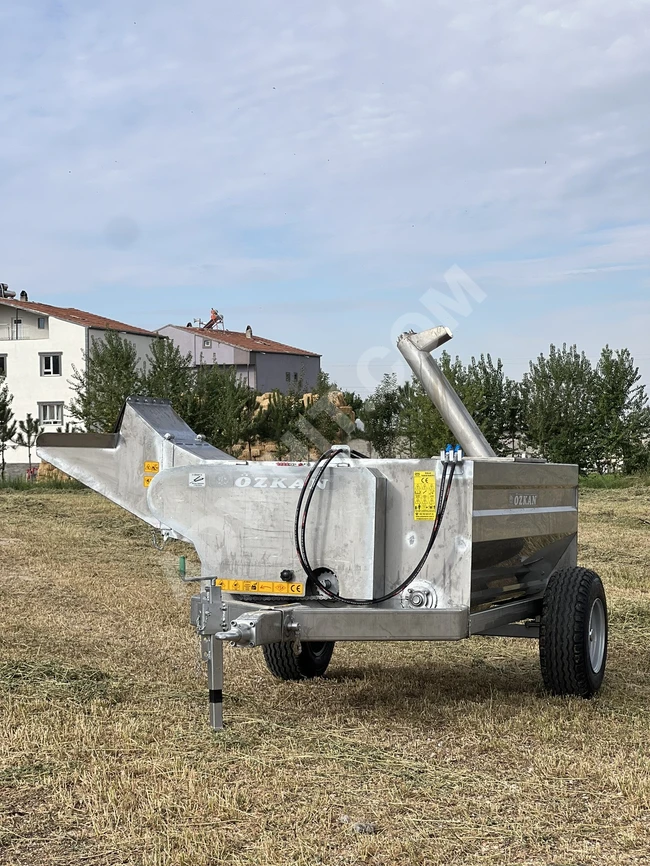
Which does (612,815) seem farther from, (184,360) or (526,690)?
(184,360)

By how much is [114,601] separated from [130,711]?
4470mm

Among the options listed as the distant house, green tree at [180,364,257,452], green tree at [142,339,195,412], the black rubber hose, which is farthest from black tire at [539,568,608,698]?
the distant house

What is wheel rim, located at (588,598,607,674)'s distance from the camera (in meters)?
6.78

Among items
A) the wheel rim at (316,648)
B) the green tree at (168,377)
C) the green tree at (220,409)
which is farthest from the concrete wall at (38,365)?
the wheel rim at (316,648)

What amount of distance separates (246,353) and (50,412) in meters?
13.9

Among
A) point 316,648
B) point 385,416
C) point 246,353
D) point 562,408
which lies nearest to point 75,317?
point 246,353

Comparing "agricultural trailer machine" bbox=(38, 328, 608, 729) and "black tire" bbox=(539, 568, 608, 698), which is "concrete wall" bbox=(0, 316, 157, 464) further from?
"black tire" bbox=(539, 568, 608, 698)

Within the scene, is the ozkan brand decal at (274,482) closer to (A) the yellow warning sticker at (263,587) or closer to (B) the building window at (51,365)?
(A) the yellow warning sticker at (263,587)

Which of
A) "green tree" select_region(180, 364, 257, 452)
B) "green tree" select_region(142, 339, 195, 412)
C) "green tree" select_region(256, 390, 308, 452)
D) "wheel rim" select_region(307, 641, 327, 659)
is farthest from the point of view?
"green tree" select_region(256, 390, 308, 452)

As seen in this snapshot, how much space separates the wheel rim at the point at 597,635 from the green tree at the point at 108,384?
25687 mm

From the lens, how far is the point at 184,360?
35188 mm

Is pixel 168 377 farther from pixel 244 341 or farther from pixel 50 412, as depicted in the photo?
pixel 244 341

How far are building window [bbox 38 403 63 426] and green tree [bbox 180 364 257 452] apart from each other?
1762 centimetres

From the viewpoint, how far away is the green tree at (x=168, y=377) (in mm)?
33469
